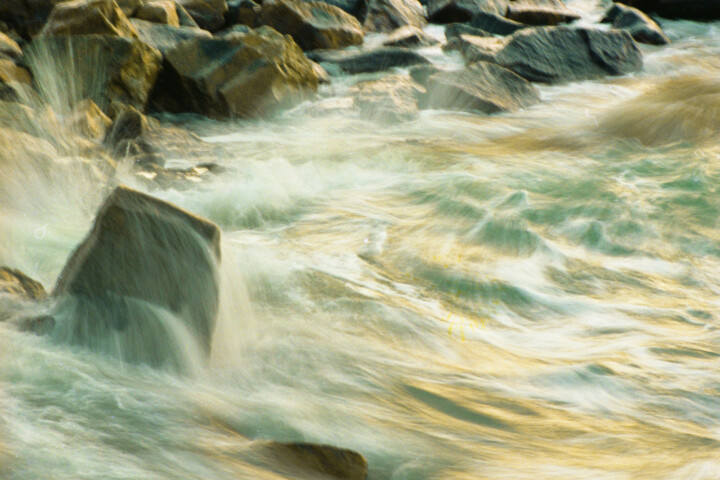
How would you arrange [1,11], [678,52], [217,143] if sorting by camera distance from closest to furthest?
[217,143] → [1,11] → [678,52]

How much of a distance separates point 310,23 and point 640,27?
183 inches

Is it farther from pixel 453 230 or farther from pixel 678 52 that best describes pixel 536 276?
pixel 678 52

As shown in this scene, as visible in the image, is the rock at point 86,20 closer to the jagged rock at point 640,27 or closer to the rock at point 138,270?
the rock at point 138,270

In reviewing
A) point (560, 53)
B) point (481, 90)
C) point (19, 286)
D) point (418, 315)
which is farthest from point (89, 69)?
point (560, 53)

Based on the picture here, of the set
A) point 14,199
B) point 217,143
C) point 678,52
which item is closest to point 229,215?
point 14,199

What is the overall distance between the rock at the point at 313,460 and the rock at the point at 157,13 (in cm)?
596

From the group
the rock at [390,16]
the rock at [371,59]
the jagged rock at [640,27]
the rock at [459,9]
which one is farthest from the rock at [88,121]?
the jagged rock at [640,27]

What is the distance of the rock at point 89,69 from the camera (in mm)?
5547

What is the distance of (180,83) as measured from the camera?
6156 mm

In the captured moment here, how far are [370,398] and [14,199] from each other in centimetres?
230

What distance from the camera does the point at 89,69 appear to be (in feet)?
18.5

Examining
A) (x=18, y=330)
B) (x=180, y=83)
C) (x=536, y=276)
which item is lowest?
(x=536, y=276)

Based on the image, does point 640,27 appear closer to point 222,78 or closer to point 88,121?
point 222,78

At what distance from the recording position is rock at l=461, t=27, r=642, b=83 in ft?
26.7
